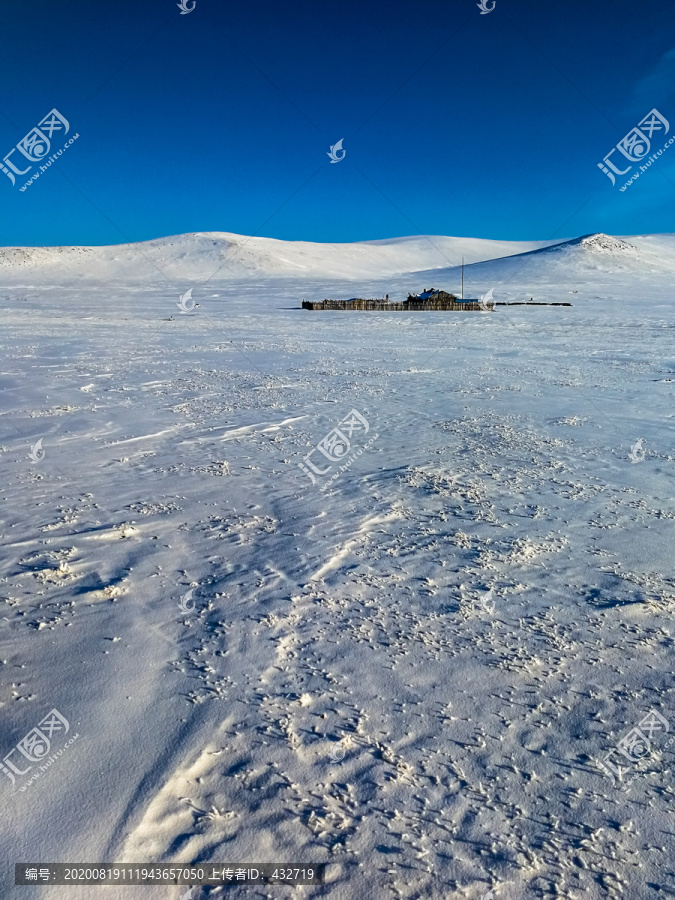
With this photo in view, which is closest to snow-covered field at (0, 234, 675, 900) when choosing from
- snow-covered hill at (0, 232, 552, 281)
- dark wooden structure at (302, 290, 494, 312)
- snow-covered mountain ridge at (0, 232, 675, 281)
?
dark wooden structure at (302, 290, 494, 312)

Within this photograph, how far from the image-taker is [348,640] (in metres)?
3.63

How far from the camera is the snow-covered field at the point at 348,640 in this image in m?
2.43

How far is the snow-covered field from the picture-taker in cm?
243

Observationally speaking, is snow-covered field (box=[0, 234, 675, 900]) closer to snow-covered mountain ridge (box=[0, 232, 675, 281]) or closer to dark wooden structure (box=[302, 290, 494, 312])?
dark wooden structure (box=[302, 290, 494, 312])

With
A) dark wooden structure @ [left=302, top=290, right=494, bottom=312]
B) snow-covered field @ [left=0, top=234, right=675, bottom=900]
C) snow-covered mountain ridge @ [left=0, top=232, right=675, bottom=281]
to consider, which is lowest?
snow-covered field @ [left=0, top=234, right=675, bottom=900]

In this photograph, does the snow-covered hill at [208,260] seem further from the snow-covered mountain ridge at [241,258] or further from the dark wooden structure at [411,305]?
the dark wooden structure at [411,305]

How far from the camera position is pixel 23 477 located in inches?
244

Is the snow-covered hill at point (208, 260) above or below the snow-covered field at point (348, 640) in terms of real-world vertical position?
above

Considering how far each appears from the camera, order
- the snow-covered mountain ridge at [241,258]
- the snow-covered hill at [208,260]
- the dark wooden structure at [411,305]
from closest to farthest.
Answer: the dark wooden structure at [411,305] < the snow-covered mountain ridge at [241,258] < the snow-covered hill at [208,260]

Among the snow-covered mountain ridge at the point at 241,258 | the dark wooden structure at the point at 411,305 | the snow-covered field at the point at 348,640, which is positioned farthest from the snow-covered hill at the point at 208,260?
the snow-covered field at the point at 348,640

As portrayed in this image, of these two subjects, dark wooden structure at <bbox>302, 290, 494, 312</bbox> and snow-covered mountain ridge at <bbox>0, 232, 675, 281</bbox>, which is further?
snow-covered mountain ridge at <bbox>0, 232, 675, 281</bbox>

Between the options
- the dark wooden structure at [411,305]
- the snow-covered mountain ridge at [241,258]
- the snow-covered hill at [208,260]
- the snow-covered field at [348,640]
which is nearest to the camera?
the snow-covered field at [348,640]

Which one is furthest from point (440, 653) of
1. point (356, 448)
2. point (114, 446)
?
point (114, 446)

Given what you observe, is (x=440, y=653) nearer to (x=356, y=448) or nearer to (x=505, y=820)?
(x=505, y=820)
